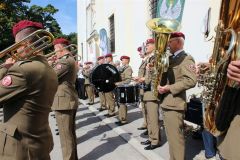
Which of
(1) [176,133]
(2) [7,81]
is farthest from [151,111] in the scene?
(2) [7,81]

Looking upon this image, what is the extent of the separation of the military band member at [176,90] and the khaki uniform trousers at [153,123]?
60.7 inches

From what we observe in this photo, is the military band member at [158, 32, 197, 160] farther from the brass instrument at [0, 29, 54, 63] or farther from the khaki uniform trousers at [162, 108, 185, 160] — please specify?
the brass instrument at [0, 29, 54, 63]

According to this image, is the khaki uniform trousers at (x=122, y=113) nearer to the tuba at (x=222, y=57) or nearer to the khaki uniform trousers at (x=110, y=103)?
the khaki uniform trousers at (x=110, y=103)

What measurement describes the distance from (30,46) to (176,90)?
2.12 meters

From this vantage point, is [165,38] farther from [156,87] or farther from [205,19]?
[205,19]

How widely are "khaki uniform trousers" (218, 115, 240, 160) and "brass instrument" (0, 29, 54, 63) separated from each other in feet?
5.52

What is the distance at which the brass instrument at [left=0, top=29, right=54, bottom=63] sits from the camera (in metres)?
2.85

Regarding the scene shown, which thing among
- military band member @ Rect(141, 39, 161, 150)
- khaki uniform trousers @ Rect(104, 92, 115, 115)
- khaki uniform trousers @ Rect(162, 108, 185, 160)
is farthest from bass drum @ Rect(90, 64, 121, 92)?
khaki uniform trousers @ Rect(162, 108, 185, 160)

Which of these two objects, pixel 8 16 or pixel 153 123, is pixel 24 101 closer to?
pixel 153 123

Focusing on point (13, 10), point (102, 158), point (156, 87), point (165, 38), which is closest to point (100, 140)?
point (102, 158)

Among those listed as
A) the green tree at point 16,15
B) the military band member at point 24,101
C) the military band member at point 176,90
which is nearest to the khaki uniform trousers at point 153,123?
the military band member at point 176,90

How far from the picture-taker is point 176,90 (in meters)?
4.34

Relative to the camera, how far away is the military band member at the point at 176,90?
4359 millimetres

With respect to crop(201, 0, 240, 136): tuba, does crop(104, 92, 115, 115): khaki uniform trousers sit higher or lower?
lower
